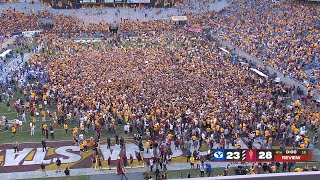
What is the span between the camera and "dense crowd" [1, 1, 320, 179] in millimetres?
20203

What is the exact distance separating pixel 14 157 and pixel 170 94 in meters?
10.3

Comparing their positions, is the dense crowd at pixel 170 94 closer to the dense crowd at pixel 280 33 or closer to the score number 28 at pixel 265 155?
the dense crowd at pixel 280 33

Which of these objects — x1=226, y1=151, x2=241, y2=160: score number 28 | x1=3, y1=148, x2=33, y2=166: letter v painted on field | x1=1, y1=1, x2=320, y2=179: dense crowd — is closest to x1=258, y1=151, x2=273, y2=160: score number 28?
x1=226, y1=151, x2=241, y2=160: score number 28

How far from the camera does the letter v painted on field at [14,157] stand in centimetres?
1809

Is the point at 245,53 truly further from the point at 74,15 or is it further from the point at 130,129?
the point at 74,15

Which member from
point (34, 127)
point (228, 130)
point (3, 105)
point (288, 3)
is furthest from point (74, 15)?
point (228, 130)

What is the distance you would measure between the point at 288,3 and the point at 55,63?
3260 centimetres

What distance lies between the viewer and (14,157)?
1869 cm

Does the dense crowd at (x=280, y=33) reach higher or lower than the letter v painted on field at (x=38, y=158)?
higher

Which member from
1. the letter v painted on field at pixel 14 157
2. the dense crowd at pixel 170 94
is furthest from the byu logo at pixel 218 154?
the letter v painted on field at pixel 14 157

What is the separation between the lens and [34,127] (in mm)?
22016
